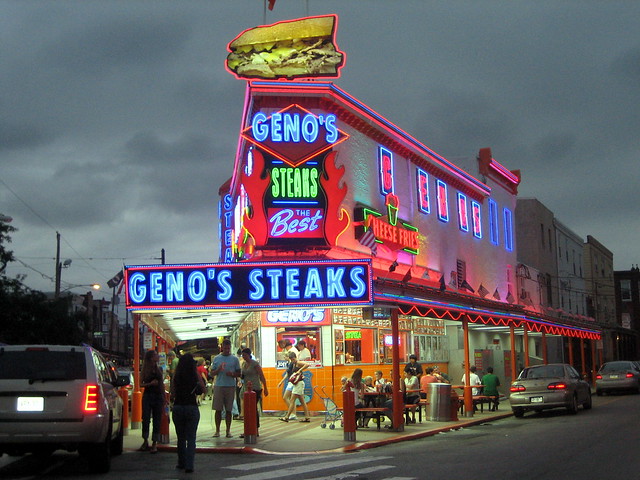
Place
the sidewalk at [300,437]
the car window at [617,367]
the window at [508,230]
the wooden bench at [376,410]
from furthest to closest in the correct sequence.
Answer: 1. the window at [508,230]
2. the car window at [617,367]
3. the wooden bench at [376,410]
4. the sidewalk at [300,437]

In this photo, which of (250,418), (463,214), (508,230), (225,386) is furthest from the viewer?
(508,230)

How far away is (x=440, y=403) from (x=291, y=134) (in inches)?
352

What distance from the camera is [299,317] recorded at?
887 inches

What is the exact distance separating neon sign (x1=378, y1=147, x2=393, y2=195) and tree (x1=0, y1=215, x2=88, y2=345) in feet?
→ 54.1

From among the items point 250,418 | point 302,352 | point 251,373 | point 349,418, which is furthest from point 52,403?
point 302,352

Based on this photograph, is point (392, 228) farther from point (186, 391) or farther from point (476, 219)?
point (186, 391)

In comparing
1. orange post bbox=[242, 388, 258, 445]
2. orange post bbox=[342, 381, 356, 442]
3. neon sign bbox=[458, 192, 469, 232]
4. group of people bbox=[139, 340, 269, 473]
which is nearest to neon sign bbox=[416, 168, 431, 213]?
neon sign bbox=[458, 192, 469, 232]

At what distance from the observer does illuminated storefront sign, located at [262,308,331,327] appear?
2244 centimetres

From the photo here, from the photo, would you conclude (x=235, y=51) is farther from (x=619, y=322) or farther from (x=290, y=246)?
(x=619, y=322)

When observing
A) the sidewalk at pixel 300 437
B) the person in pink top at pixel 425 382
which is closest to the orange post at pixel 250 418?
the sidewalk at pixel 300 437

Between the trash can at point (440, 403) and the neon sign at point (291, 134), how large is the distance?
7690mm

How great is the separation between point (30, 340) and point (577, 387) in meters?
24.0

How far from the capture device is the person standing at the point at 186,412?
1136 cm

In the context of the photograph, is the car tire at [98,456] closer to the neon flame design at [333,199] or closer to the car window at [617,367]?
the neon flame design at [333,199]
